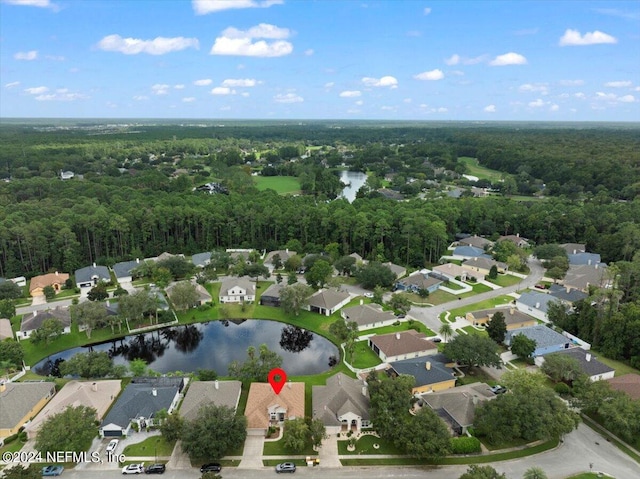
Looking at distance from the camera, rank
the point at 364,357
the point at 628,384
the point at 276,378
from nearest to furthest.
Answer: the point at 628,384 → the point at 276,378 → the point at 364,357

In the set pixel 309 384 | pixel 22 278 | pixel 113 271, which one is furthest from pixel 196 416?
pixel 22 278

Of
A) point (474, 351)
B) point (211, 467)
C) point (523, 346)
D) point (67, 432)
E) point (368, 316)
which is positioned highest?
point (474, 351)

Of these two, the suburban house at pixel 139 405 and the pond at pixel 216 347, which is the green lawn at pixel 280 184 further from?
the suburban house at pixel 139 405

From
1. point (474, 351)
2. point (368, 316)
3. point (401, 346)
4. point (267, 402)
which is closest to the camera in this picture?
point (267, 402)

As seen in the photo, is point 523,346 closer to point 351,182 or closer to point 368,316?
point 368,316

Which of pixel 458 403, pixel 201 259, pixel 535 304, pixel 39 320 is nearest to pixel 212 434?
pixel 458 403

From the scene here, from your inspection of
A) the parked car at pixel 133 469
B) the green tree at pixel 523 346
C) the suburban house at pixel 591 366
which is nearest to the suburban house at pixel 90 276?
the parked car at pixel 133 469

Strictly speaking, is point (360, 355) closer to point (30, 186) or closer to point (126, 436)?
point (126, 436)
